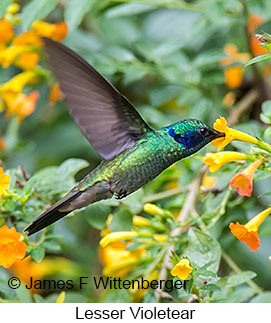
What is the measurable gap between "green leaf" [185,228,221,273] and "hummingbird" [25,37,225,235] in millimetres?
188

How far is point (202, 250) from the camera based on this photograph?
1.24 metres

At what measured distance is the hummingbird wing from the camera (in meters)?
1.05

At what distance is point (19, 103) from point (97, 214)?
0.71 metres

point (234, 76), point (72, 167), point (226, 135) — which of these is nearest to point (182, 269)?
point (226, 135)

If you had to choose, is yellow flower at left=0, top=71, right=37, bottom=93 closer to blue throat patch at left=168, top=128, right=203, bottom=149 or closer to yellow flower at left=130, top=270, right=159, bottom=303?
yellow flower at left=130, top=270, right=159, bottom=303

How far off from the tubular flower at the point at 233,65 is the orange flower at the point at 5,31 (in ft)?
2.10

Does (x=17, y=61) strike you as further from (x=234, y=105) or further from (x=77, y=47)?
(x=234, y=105)

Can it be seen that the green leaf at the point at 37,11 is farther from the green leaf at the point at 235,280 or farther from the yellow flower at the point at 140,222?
the green leaf at the point at 235,280

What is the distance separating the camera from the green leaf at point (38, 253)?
1233 millimetres

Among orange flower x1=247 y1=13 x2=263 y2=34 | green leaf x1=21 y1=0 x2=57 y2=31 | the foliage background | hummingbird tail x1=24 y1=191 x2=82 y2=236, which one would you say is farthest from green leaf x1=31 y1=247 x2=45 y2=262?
orange flower x1=247 y1=13 x2=263 y2=34

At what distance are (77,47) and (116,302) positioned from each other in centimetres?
92

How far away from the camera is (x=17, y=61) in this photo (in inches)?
74.7

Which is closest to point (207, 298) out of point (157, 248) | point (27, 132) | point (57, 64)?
point (157, 248)
